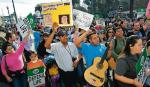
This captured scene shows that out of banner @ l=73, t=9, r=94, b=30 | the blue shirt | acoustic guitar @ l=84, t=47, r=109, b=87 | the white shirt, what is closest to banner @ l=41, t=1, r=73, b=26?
banner @ l=73, t=9, r=94, b=30

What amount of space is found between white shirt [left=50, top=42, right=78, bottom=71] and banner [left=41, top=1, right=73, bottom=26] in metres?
1.12

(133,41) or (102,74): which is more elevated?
(133,41)

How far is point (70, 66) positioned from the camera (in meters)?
7.13

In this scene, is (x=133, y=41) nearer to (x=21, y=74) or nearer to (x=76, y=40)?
(x=76, y=40)

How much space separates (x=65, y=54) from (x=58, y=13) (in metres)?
1.78

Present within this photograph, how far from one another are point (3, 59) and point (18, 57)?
34cm

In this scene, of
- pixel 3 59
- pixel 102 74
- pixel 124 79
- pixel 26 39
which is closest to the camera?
pixel 124 79

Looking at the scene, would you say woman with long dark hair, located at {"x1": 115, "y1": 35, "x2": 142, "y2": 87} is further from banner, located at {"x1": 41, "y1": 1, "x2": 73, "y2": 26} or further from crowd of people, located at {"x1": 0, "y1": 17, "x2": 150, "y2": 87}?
banner, located at {"x1": 41, "y1": 1, "x2": 73, "y2": 26}

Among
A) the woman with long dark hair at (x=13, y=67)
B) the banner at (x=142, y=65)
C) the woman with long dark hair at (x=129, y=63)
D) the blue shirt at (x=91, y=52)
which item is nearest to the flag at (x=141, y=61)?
the banner at (x=142, y=65)

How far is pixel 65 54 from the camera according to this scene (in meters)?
7.05

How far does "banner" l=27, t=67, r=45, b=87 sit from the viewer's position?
8398 mm

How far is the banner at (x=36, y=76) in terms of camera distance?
840 cm

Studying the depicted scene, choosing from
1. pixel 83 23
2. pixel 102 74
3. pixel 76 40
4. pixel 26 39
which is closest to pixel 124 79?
pixel 102 74

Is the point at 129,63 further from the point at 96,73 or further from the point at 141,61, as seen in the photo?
the point at 96,73
